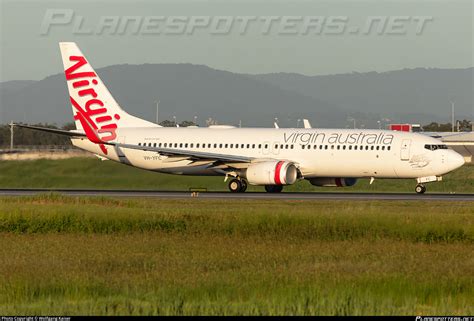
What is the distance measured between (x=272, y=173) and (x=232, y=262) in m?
28.3

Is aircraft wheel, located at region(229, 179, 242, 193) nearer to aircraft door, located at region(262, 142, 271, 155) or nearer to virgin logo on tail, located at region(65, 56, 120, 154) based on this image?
aircraft door, located at region(262, 142, 271, 155)

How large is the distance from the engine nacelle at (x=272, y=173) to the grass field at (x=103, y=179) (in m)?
7.10

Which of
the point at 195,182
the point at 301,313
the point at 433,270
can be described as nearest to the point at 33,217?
the point at 433,270

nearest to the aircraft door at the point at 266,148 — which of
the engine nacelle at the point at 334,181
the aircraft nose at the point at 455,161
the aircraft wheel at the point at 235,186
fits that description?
the aircraft wheel at the point at 235,186

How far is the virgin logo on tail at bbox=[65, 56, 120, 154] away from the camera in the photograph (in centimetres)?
5647

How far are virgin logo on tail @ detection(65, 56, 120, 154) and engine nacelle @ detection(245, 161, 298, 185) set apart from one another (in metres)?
8.79

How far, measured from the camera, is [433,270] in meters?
21.4

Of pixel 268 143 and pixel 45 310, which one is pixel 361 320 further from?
pixel 268 143

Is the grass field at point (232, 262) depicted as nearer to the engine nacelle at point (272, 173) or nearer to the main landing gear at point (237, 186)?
the engine nacelle at point (272, 173)

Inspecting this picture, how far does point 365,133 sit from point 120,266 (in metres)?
31.7

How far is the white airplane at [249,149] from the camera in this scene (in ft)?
167

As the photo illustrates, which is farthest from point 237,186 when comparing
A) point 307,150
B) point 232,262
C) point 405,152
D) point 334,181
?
point 232,262

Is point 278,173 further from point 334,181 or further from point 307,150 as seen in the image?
point 334,181

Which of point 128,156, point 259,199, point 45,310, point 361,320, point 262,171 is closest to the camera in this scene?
point 361,320
